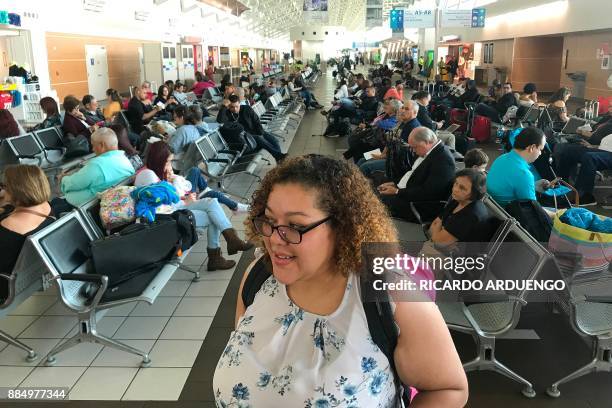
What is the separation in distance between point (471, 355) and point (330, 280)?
2.18m

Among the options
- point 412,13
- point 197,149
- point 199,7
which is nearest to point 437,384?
point 197,149

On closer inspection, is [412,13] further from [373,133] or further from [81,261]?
[81,261]

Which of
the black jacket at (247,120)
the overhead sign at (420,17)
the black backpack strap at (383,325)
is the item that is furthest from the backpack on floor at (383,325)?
the overhead sign at (420,17)

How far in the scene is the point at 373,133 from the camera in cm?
796

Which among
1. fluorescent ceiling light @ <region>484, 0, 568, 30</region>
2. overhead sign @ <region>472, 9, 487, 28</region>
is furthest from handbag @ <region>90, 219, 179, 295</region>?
overhead sign @ <region>472, 9, 487, 28</region>

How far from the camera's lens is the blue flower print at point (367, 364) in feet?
4.35

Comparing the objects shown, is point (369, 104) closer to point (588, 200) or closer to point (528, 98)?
point (528, 98)

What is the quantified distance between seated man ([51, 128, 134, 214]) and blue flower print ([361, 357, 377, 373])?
392 cm

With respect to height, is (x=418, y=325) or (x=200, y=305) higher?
(x=418, y=325)

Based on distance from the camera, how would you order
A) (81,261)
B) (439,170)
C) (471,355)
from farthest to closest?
1. (439,170)
2. (81,261)
3. (471,355)

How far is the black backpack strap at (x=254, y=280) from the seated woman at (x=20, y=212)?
2360mm

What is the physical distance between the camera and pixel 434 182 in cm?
468

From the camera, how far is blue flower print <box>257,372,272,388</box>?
1.42 meters

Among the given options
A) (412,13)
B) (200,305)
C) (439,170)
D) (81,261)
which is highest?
(412,13)
